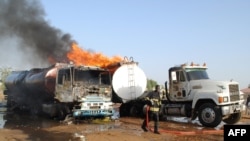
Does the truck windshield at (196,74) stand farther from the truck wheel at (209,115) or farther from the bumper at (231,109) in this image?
the bumper at (231,109)

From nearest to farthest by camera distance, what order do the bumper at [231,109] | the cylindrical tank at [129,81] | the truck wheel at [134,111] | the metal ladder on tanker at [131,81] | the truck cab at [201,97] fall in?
the bumper at [231,109]
the truck cab at [201,97]
the cylindrical tank at [129,81]
the metal ladder on tanker at [131,81]
the truck wheel at [134,111]

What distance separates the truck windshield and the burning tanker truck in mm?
4298

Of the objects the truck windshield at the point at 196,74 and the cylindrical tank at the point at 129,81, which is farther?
the cylindrical tank at the point at 129,81

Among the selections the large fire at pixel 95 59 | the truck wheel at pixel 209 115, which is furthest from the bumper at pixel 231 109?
the large fire at pixel 95 59

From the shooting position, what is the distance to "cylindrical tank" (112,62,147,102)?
1947 cm

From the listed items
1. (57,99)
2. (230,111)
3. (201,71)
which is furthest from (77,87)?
(230,111)

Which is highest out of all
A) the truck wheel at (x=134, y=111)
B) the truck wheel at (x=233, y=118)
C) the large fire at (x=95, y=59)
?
the large fire at (x=95, y=59)

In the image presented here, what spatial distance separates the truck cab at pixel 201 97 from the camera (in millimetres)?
14977

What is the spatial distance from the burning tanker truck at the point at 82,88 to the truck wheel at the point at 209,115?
4.92 metres

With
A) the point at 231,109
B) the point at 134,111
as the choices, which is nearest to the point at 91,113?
the point at 134,111

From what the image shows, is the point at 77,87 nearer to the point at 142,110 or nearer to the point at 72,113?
the point at 72,113

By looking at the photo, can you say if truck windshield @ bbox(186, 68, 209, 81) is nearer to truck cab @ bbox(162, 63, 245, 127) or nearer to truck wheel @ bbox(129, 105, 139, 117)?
truck cab @ bbox(162, 63, 245, 127)

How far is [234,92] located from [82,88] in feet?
24.7

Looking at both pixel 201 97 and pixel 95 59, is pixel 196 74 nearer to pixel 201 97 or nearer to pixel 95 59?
pixel 201 97
